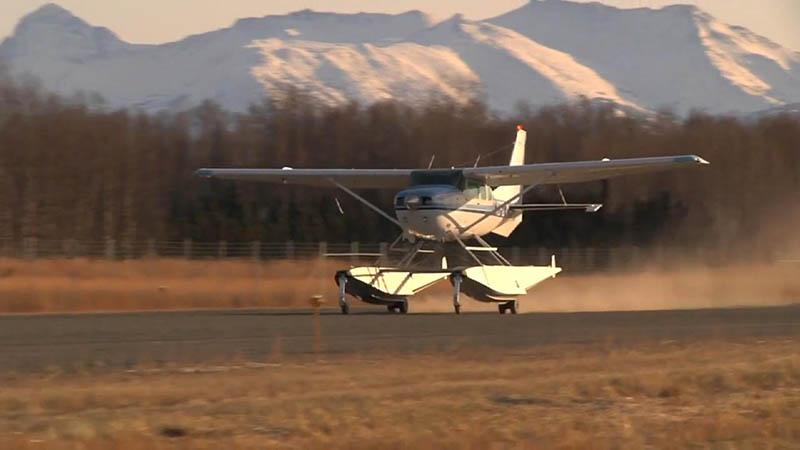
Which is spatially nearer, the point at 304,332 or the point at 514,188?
the point at 304,332

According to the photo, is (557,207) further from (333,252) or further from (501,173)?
(333,252)

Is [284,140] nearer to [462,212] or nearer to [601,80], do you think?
[462,212]

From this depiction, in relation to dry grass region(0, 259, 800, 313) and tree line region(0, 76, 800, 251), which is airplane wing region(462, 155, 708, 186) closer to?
dry grass region(0, 259, 800, 313)

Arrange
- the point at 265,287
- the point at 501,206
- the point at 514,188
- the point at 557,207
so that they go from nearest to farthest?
1. the point at 557,207
2. the point at 501,206
3. the point at 514,188
4. the point at 265,287

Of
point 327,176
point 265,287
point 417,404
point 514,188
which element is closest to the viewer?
point 417,404

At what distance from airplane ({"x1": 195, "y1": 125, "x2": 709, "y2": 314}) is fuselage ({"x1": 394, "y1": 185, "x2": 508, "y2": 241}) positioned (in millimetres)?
21

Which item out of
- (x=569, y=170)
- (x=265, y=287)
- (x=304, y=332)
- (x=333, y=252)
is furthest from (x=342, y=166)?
(x=304, y=332)

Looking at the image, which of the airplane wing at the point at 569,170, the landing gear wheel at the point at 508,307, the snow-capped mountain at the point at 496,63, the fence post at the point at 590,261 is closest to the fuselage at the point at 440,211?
the airplane wing at the point at 569,170

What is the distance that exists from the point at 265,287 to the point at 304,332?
40.9ft

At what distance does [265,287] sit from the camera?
32.8m

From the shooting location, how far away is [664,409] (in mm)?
11633

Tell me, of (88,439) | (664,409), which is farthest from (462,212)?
(88,439)

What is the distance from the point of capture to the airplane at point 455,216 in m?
26.6

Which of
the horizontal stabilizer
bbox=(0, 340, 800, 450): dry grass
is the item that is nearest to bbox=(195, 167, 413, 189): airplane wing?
the horizontal stabilizer
